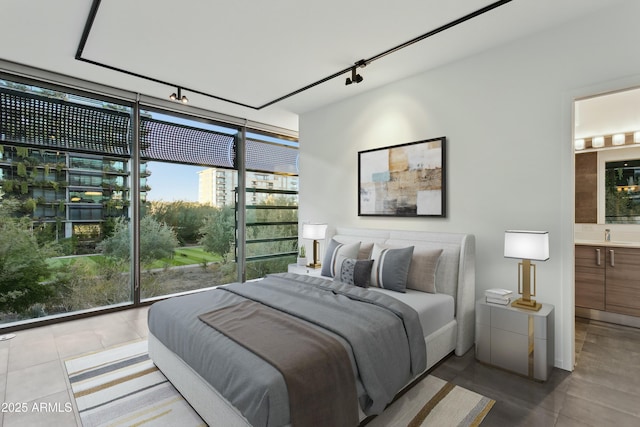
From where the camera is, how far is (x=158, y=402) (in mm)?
2232

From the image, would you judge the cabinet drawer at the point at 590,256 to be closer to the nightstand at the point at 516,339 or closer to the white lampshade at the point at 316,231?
the nightstand at the point at 516,339

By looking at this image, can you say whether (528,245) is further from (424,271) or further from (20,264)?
(20,264)

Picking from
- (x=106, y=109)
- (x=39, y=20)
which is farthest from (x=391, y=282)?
(x=106, y=109)

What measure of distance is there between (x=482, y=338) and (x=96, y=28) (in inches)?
169

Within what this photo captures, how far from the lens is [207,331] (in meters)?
2.04

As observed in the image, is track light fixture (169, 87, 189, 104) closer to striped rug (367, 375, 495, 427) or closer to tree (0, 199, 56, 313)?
tree (0, 199, 56, 313)

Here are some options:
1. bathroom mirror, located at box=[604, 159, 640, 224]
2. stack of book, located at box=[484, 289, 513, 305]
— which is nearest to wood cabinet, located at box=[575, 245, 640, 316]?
bathroom mirror, located at box=[604, 159, 640, 224]

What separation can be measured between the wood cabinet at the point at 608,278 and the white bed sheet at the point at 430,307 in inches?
81.9

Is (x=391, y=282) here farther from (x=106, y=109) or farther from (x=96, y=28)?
(x=106, y=109)

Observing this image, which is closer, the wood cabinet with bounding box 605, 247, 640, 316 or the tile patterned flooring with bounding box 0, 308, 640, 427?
the tile patterned flooring with bounding box 0, 308, 640, 427

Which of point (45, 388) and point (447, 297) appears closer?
point (45, 388)

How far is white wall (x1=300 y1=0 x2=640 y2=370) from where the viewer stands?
2586 mm

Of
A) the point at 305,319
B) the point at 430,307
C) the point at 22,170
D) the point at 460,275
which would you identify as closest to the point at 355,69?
the point at 460,275

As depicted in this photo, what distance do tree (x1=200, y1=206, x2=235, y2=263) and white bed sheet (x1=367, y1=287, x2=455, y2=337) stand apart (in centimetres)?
310
